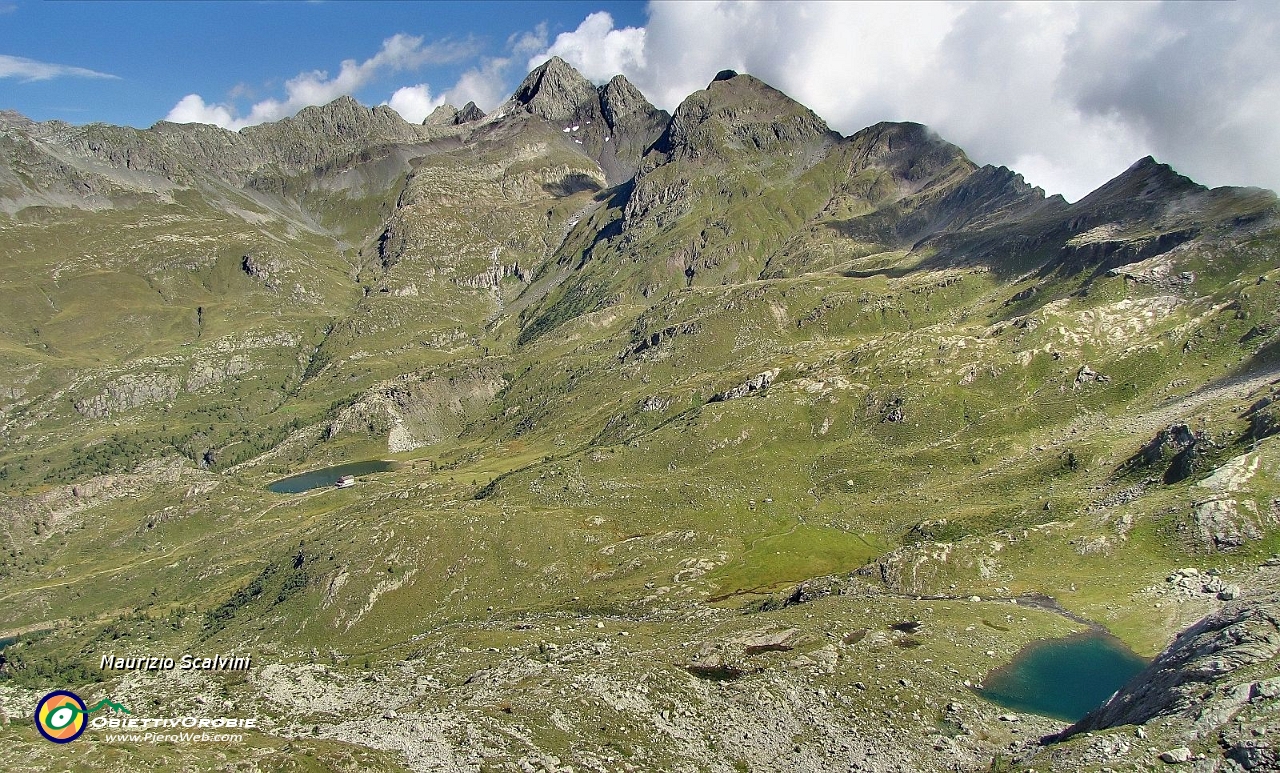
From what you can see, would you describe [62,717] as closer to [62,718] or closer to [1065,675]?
[62,718]

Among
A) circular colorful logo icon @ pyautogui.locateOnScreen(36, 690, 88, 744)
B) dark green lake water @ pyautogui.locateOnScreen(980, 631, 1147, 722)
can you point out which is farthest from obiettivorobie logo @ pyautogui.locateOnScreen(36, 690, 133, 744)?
dark green lake water @ pyautogui.locateOnScreen(980, 631, 1147, 722)

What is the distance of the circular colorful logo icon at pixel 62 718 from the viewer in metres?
78.6

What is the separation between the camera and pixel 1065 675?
313ft

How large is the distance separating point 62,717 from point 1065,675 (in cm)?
12003

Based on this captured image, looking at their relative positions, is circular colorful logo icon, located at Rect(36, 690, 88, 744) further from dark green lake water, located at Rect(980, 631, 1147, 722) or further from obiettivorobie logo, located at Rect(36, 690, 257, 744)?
dark green lake water, located at Rect(980, 631, 1147, 722)

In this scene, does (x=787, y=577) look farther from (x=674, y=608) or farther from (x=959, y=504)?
(x=959, y=504)

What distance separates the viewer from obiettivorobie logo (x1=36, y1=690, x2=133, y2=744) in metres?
78.6

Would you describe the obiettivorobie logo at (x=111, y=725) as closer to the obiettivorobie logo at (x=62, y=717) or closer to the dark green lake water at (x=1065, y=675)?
the obiettivorobie logo at (x=62, y=717)

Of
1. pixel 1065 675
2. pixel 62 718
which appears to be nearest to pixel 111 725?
pixel 62 718

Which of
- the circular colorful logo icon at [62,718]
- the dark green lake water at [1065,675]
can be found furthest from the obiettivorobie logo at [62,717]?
the dark green lake water at [1065,675]

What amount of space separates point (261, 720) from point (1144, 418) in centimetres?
20176

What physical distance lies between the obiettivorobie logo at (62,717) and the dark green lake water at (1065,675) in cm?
10469

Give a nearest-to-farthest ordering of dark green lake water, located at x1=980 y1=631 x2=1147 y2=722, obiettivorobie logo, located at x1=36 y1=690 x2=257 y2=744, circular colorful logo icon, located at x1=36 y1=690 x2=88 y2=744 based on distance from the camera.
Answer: circular colorful logo icon, located at x1=36 y1=690 x2=88 y2=744 < obiettivorobie logo, located at x1=36 y1=690 x2=257 y2=744 < dark green lake water, located at x1=980 y1=631 x2=1147 y2=722

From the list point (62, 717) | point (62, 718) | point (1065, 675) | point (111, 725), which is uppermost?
point (62, 717)
